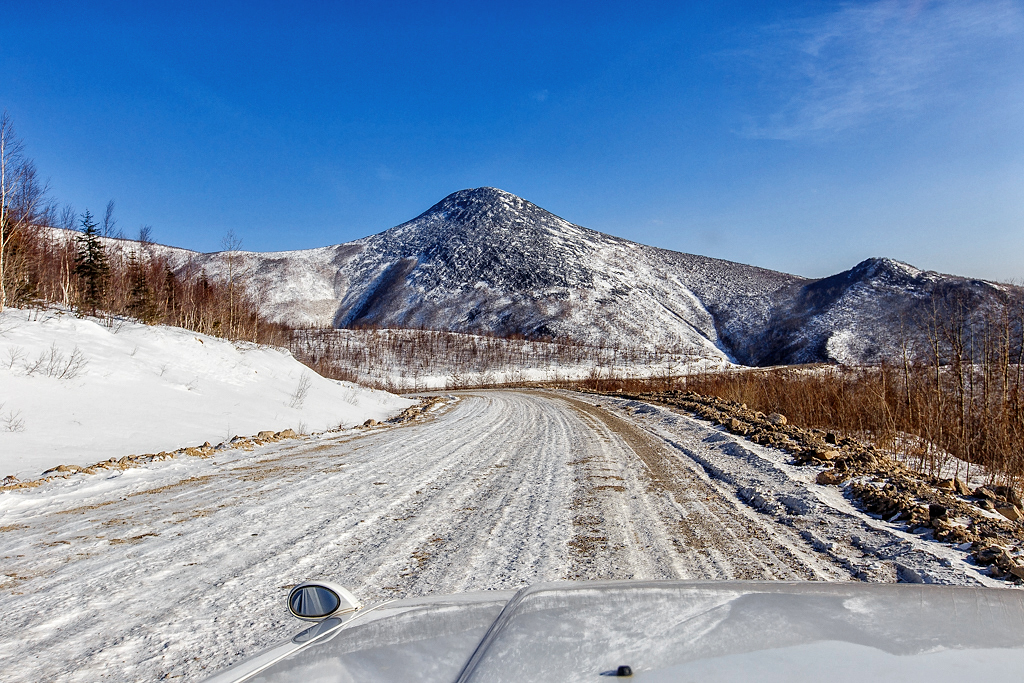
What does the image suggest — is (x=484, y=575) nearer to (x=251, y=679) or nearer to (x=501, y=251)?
(x=251, y=679)

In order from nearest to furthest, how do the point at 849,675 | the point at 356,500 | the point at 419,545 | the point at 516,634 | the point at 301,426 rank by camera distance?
the point at 849,675
the point at 516,634
the point at 419,545
the point at 356,500
the point at 301,426

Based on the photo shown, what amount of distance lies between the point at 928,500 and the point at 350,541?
5.41 metres

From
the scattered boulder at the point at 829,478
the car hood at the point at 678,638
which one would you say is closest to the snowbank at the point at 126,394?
the car hood at the point at 678,638

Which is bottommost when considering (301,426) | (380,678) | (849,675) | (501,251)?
(301,426)

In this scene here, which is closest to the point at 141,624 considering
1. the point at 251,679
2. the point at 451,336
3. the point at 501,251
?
the point at 251,679

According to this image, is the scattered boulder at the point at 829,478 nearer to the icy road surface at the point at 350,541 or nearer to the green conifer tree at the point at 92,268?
the icy road surface at the point at 350,541

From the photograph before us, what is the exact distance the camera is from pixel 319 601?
1867mm

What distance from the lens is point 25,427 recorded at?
8.93 m

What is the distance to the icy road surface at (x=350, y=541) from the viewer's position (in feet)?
9.89

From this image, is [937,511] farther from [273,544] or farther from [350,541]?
[273,544]

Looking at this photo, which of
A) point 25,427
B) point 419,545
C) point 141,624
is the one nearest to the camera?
point 141,624

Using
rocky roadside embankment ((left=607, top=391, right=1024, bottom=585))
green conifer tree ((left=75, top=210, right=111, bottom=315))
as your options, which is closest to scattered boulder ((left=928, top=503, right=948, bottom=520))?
rocky roadside embankment ((left=607, top=391, right=1024, bottom=585))

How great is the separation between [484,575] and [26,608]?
280 centimetres

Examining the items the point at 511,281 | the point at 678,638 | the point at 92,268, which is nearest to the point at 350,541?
the point at 678,638
